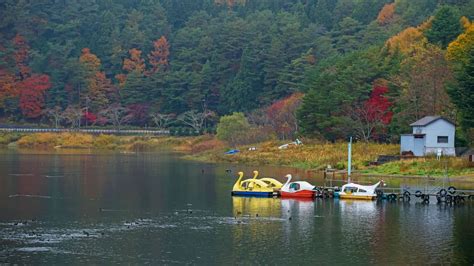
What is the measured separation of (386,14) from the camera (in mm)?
134875

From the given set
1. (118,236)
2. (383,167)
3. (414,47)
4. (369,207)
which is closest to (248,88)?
(414,47)

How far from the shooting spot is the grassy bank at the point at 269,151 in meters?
63.9

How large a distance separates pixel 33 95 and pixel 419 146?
84.3 m

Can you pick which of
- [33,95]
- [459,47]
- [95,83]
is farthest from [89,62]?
[459,47]

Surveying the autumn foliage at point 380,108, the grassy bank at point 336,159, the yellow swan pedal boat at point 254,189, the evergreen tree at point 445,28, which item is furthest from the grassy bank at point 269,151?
the evergreen tree at point 445,28

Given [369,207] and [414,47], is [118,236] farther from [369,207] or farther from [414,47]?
[414,47]

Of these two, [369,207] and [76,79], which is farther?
[76,79]

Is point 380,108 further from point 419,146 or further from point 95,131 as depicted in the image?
point 95,131

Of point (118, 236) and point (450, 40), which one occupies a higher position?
point (450, 40)

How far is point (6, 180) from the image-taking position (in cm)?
6262

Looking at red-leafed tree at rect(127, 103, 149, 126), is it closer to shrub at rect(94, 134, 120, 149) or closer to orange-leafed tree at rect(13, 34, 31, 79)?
shrub at rect(94, 134, 120, 149)

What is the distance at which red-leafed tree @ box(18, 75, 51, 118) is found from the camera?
449 ft

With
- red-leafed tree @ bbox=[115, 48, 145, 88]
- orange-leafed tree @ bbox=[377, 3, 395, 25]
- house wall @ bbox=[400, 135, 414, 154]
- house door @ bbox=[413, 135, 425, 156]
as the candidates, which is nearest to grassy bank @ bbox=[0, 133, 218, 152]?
red-leafed tree @ bbox=[115, 48, 145, 88]

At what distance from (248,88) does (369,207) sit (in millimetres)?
78359
